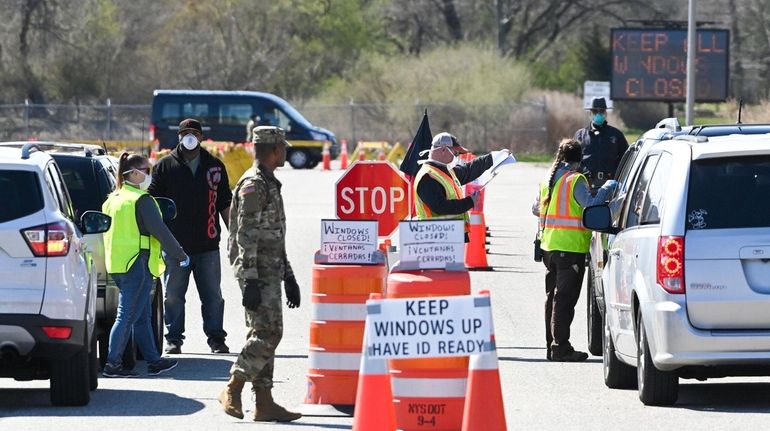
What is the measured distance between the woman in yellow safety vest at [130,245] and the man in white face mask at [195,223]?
1399 millimetres

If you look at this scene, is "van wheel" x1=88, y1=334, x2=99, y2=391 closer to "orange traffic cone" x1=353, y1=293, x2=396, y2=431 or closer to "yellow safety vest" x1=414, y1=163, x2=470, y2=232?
"yellow safety vest" x1=414, y1=163, x2=470, y2=232

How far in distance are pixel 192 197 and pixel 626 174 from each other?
3.67 metres

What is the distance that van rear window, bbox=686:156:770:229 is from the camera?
Result: 32.8ft

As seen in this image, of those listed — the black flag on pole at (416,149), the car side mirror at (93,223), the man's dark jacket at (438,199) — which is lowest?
the car side mirror at (93,223)

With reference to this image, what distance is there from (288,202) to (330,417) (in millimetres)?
24129

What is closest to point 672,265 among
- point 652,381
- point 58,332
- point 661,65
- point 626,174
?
point 652,381

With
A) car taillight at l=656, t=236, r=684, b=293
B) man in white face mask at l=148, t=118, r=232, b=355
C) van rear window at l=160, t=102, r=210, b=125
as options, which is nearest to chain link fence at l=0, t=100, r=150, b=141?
van rear window at l=160, t=102, r=210, b=125

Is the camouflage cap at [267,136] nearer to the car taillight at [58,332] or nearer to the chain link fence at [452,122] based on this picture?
the car taillight at [58,332]

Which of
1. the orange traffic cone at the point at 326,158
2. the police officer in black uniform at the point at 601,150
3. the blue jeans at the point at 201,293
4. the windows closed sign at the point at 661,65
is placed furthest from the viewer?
the orange traffic cone at the point at 326,158

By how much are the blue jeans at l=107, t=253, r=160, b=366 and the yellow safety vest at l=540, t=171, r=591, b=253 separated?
3300 millimetres

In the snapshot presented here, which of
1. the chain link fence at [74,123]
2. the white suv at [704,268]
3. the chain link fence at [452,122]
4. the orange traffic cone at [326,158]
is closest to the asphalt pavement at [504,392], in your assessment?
the white suv at [704,268]

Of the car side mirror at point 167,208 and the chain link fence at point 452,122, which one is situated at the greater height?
the chain link fence at point 452,122

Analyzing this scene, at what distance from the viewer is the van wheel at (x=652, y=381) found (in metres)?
10.4

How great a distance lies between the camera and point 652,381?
1049 cm
